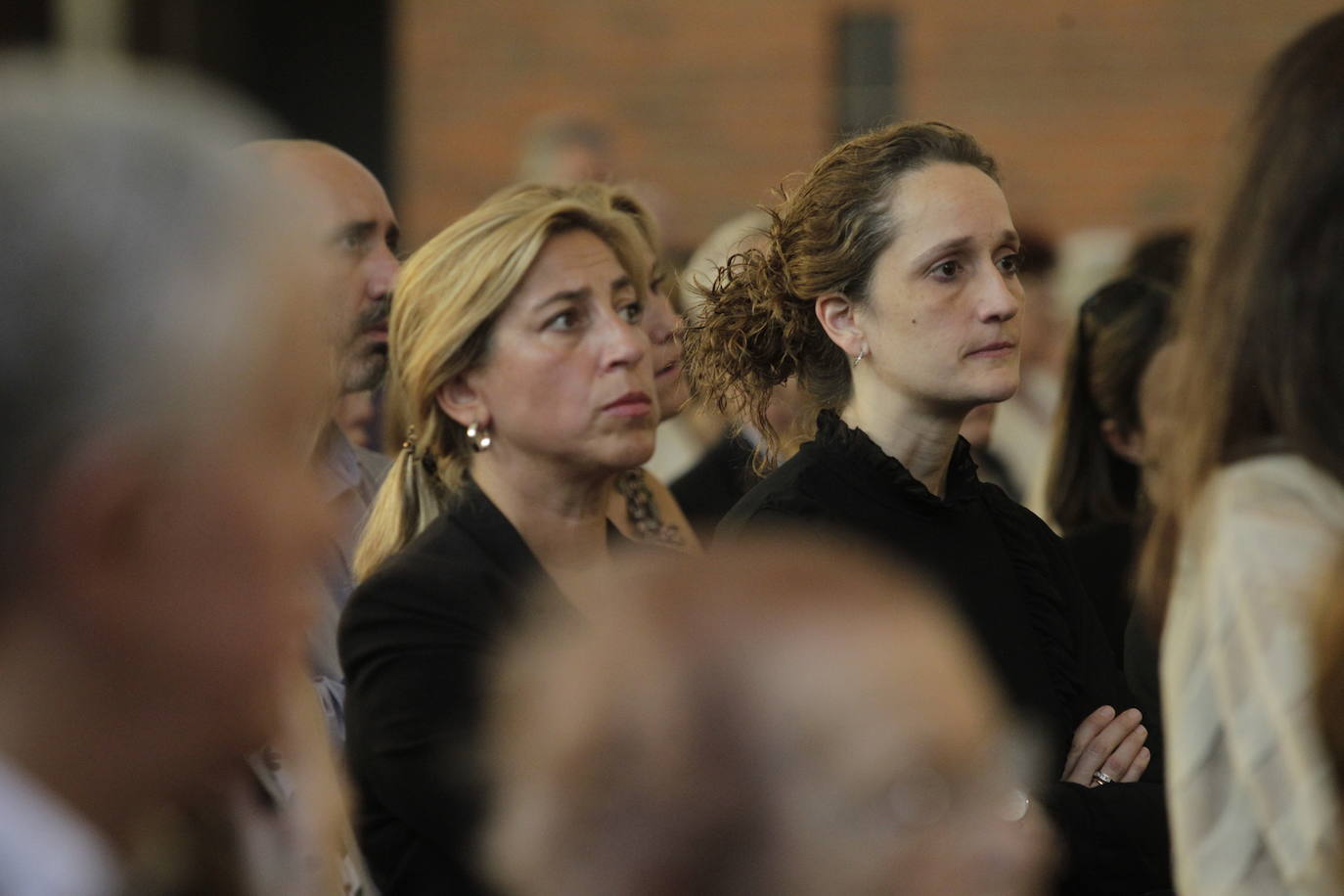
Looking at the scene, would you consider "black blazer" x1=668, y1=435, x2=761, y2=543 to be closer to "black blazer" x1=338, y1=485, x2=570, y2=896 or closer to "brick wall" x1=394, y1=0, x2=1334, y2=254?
"black blazer" x1=338, y1=485, x2=570, y2=896

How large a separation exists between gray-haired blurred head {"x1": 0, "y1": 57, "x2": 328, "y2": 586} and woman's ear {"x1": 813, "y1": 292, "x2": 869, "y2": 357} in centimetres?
196

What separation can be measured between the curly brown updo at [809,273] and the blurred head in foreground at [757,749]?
1.95 metres

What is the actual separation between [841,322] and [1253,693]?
153cm

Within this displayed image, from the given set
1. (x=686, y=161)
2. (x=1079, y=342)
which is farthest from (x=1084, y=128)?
(x=1079, y=342)

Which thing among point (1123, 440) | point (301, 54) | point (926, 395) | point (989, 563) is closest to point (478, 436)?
point (926, 395)

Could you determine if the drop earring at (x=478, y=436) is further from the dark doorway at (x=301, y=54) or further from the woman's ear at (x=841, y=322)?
the dark doorway at (x=301, y=54)

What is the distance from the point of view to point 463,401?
127 inches

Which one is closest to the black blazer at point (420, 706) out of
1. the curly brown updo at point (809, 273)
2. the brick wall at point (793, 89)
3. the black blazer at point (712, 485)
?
the curly brown updo at point (809, 273)

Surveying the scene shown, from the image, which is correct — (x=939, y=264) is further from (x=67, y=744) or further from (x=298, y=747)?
(x=67, y=744)

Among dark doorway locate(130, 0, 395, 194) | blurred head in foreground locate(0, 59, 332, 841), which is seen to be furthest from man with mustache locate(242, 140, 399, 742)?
dark doorway locate(130, 0, 395, 194)

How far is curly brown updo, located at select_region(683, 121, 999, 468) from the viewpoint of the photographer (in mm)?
2943

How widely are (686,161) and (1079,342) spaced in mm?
4404

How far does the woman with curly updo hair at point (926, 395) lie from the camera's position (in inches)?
104

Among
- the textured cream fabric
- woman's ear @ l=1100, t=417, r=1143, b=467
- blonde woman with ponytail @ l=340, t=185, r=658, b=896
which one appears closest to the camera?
the textured cream fabric
